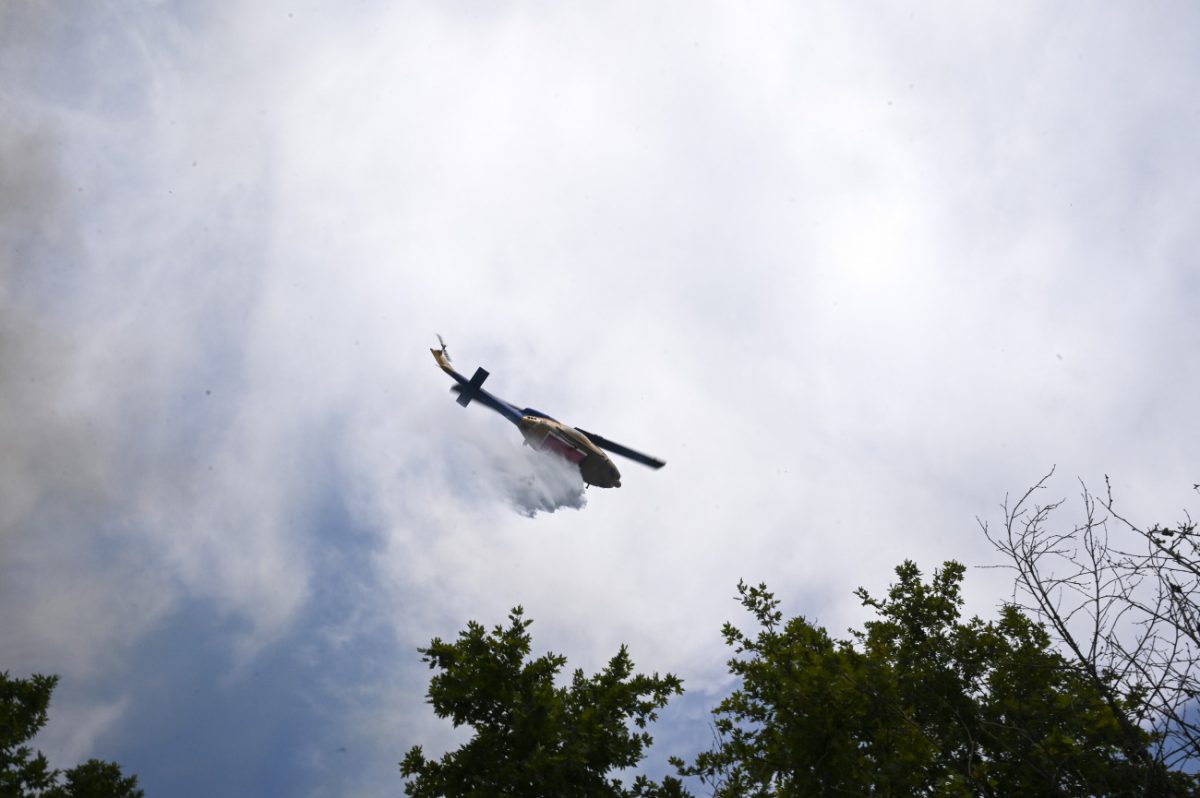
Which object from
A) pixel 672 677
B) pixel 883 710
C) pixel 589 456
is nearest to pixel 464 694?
pixel 672 677

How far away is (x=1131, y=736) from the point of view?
19.7 feet

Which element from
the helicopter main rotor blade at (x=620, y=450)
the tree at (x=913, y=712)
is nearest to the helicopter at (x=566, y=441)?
the helicopter main rotor blade at (x=620, y=450)

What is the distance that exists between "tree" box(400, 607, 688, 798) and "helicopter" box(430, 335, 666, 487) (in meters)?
10.5

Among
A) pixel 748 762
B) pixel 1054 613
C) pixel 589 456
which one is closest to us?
pixel 1054 613

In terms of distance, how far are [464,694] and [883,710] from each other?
6.96 m

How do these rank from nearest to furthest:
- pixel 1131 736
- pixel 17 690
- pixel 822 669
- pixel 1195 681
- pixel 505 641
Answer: pixel 1195 681 < pixel 1131 736 < pixel 822 669 < pixel 505 641 < pixel 17 690

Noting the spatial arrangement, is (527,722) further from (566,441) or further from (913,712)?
(566,441)

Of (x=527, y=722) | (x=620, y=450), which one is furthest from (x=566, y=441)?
(x=527, y=722)

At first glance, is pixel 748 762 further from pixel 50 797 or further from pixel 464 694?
pixel 50 797

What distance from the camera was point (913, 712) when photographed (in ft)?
32.6

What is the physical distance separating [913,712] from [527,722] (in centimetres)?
613

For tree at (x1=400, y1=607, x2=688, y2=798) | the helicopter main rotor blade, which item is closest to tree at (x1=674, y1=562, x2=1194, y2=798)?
tree at (x1=400, y1=607, x2=688, y2=798)

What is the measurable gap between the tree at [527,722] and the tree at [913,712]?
1.43 m

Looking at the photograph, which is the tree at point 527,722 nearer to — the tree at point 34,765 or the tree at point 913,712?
the tree at point 913,712
